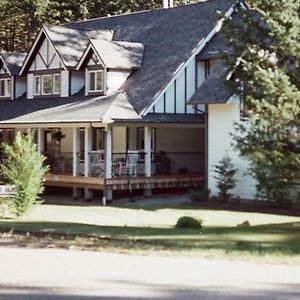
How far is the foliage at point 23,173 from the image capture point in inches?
956

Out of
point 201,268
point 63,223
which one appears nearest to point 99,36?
point 63,223

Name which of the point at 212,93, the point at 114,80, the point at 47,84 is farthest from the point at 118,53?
the point at 212,93

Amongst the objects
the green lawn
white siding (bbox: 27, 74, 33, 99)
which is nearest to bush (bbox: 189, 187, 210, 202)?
the green lawn

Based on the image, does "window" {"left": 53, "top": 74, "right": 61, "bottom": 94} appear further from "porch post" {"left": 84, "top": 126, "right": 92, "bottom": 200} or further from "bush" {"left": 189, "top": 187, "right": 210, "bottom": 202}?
"bush" {"left": 189, "top": 187, "right": 210, "bottom": 202}

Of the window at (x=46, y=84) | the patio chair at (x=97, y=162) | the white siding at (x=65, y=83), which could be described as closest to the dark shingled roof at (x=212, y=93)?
the patio chair at (x=97, y=162)

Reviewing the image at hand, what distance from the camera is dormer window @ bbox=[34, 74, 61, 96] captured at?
39156 millimetres

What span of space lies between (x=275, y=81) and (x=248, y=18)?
267cm

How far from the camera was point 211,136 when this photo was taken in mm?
31562

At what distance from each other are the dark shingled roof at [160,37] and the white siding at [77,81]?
322 cm

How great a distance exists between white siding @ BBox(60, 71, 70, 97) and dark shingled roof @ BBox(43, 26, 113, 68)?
3.01 feet

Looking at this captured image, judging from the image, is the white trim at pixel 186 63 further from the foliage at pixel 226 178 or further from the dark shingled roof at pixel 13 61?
the dark shingled roof at pixel 13 61

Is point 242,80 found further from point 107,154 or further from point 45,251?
point 107,154

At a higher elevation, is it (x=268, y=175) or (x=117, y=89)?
(x=117, y=89)

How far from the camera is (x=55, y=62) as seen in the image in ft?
127
